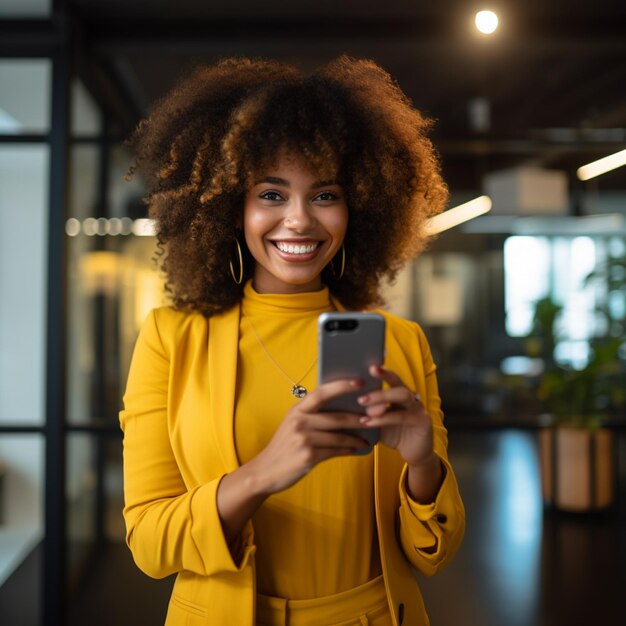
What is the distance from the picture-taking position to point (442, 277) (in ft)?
19.9

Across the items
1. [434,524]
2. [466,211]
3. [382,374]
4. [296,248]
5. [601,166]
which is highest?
[601,166]

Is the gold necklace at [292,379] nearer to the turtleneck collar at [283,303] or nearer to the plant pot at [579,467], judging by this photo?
the turtleneck collar at [283,303]

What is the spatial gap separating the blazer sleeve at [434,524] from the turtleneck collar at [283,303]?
14.4 inches

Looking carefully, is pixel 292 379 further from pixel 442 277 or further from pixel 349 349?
pixel 442 277

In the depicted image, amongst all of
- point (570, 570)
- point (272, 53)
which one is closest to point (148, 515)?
point (272, 53)

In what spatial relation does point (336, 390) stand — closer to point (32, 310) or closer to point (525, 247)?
point (32, 310)

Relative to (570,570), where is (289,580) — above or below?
above

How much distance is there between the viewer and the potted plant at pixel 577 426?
213 inches

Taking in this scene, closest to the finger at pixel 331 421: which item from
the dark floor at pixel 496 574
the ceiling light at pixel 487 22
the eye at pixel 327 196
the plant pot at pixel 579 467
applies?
the eye at pixel 327 196

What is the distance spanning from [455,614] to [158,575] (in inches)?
114

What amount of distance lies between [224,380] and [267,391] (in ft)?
0.29

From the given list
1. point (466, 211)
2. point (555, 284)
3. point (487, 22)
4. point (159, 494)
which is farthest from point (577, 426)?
point (159, 494)

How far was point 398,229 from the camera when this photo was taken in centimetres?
170

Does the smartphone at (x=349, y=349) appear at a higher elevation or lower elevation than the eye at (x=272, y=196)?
lower
